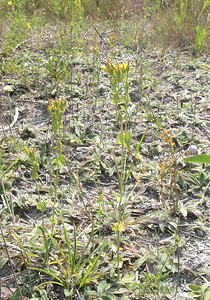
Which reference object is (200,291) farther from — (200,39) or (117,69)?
(200,39)

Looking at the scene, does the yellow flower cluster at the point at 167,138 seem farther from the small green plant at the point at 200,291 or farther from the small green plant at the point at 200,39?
the small green plant at the point at 200,39

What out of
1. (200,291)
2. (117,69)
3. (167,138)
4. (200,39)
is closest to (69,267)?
(200,291)

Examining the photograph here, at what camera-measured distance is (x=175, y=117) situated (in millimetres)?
2580

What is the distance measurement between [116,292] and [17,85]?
1949mm

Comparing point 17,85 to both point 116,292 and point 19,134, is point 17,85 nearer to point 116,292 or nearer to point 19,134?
point 19,134

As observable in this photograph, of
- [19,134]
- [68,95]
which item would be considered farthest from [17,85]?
[19,134]

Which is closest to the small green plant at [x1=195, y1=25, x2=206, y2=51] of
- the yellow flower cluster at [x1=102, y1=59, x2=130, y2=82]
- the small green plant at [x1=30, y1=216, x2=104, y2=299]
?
the yellow flower cluster at [x1=102, y1=59, x2=130, y2=82]

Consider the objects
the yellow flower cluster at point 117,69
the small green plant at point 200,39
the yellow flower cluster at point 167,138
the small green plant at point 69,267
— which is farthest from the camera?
the small green plant at point 200,39

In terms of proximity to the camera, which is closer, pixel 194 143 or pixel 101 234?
pixel 101 234

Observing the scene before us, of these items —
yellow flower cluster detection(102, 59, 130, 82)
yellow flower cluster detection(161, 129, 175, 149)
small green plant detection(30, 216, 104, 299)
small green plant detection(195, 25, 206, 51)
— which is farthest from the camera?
small green plant detection(195, 25, 206, 51)

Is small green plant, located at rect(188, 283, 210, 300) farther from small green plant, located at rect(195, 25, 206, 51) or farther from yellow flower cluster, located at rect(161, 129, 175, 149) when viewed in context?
small green plant, located at rect(195, 25, 206, 51)

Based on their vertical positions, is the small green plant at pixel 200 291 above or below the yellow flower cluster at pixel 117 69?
below

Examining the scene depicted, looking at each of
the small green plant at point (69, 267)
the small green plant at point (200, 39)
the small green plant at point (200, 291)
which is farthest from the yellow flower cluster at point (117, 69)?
the small green plant at point (200, 39)

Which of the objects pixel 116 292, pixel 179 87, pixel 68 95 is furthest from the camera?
pixel 179 87
